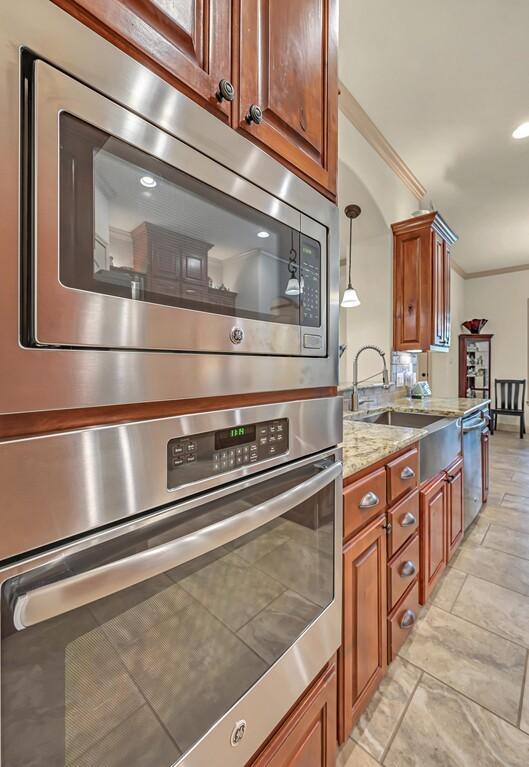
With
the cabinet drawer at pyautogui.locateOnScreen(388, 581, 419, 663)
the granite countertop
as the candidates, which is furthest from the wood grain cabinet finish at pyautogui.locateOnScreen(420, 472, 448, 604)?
the granite countertop

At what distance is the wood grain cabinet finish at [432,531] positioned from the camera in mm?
1571

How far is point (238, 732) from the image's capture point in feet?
2.01

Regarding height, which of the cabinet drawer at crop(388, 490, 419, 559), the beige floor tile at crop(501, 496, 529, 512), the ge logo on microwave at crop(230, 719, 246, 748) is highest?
the cabinet drawer at crop(388, 490, 419, 559)

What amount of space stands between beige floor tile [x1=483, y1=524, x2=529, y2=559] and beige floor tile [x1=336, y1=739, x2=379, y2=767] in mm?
1765

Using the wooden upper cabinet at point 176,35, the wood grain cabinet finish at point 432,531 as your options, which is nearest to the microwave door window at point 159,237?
the wooden upper cabinet at point 176,35

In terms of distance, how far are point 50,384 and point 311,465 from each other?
0.58m

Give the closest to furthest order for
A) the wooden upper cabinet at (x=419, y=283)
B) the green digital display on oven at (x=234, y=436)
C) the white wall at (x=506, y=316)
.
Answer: the green digital display on oven at (x=234, y=436), the wooden upper cabinet at (x=419, y=283), the white wall at (x=506, y=316)

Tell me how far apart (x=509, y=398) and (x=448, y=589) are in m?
5.23

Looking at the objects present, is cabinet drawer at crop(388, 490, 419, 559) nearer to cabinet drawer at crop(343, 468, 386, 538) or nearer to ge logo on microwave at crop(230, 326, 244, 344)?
cabinet drawer at crop(343, 468, 386, 538)

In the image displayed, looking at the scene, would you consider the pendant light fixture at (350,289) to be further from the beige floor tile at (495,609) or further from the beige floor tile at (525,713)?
the beige floor tile at (525,713)

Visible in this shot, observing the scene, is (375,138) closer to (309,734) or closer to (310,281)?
(310,281)

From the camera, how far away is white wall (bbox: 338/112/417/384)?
100 inches

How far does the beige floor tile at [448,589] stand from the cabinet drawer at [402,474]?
87 cm

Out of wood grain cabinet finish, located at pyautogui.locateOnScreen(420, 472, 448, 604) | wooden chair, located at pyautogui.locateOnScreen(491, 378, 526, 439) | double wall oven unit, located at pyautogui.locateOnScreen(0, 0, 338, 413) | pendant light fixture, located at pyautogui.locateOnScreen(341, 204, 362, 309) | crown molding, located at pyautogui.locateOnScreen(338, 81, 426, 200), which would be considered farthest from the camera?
wooden chair, located at pyautogui.locateOnScreen(491, 378, 526, 439)
